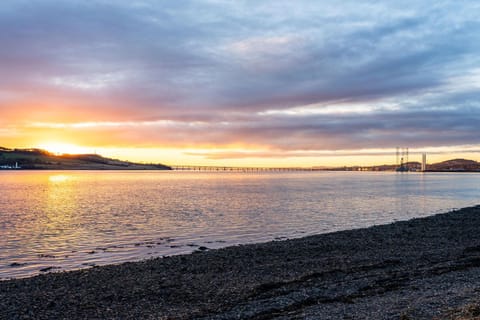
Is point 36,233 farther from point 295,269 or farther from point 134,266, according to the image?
point 295,269

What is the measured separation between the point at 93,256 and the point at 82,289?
9.11 metres

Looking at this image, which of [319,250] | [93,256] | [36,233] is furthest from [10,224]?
[319,250]

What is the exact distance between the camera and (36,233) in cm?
3481

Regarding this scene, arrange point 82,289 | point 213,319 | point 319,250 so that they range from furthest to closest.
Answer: point 319,250
point 82,289
point 213,319

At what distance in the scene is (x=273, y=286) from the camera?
16.3m

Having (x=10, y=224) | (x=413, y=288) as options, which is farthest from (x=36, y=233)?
(x=413, y=288)

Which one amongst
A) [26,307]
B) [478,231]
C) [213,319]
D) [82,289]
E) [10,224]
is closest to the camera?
[213,319]

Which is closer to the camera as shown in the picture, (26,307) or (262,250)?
(26,307)

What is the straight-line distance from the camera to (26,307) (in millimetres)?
14281

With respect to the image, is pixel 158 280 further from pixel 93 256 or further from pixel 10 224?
pixel 10 224

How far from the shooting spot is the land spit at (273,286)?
492 inches

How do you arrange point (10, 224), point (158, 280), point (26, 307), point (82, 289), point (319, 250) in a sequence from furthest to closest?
1. point (10, 224)
2. point (319, 250)
3. point (158, 280)
4. point (82, 289)
5. point (26, 307)

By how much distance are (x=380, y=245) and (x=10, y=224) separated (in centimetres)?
3372

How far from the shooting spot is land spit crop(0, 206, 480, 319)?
41.0ft
